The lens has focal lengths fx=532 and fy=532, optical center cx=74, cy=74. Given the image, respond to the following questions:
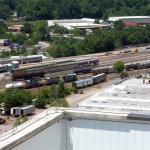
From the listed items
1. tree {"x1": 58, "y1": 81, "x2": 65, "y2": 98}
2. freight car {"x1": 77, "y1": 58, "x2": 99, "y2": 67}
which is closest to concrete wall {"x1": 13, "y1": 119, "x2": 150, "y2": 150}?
tree {"x1": 58, "y1": 81, "x2": 65, "y2": 98}

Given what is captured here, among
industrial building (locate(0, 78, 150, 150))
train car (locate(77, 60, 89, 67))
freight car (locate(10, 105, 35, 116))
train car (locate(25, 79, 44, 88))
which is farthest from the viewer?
train car (locate(77, 60, 89, 67))

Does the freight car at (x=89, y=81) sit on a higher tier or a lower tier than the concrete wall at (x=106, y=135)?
lower

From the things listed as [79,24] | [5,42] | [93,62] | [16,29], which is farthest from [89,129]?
[79,24]

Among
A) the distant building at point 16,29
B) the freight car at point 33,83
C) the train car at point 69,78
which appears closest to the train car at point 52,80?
the freight car at point 33,83

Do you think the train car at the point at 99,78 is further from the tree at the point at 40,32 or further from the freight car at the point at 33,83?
the tree at the point at 40,32

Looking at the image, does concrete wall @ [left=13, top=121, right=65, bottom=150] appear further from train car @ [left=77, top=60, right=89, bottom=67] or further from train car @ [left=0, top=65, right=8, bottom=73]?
train car @ [left=77, top=60, right=89, bottom=67]

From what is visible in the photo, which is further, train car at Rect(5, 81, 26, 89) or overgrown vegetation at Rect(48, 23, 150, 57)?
overgrown vegetation at Rect(48, 23, 150, 57)
